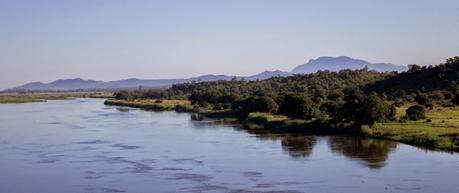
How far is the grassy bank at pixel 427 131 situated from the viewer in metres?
30.2

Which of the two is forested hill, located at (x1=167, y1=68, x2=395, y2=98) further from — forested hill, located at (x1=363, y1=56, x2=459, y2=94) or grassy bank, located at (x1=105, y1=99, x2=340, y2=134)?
grassy bank, located at (x1=105, y1=99, x2=340, y2=134)

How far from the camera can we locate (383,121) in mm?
38594

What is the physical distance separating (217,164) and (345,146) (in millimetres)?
8008

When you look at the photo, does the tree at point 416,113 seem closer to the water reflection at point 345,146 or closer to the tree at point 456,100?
the water reflection at point 345,146

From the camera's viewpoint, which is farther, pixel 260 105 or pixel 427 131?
pixel 260 105

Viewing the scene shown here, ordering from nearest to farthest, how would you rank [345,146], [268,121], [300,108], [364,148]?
[364,148] < [345,146] < [300,108] < [268,121]

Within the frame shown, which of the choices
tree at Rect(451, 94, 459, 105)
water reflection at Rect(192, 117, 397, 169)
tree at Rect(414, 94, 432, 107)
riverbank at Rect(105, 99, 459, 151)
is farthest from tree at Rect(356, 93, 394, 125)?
tree at Rect(414, 94, 432, 107)

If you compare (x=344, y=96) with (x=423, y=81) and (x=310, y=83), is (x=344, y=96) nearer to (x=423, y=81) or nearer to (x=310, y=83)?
(x=423, y=81)

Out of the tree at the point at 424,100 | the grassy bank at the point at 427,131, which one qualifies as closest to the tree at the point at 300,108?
the grassy bank at the point at 427,131

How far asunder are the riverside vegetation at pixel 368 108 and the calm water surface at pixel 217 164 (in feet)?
7.20

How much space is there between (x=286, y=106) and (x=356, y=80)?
4381 centimetres

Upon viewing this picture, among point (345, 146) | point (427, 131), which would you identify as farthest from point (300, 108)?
point (345, 146)

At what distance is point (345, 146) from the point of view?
1252 inches

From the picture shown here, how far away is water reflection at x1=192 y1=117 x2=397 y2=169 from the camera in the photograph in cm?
Result: 2778
